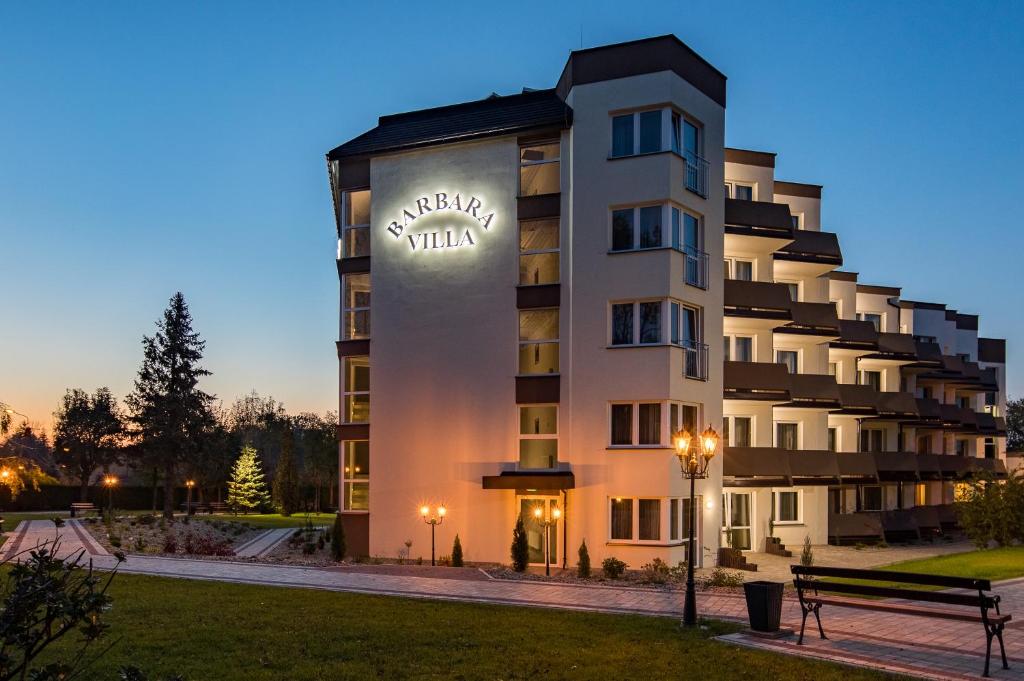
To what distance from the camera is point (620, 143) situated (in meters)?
25.4

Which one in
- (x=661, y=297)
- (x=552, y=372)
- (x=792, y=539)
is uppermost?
(x=661, y=297)

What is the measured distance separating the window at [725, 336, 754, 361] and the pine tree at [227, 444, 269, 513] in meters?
41.3

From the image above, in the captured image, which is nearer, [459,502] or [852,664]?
[852,664]

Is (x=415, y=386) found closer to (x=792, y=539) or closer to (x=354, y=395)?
(x=354, y=395)

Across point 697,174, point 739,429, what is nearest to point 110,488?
point 739,429

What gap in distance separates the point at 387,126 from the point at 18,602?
85.1 feet

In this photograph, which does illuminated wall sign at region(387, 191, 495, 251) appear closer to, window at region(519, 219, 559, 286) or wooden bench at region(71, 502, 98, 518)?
window at region(519, 219, 559, 286)

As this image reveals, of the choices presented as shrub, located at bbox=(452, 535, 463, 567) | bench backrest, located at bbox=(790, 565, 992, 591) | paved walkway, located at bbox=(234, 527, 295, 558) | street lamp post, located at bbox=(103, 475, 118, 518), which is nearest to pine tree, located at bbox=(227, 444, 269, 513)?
street lamp post, located at bbox=(103, 475, 118, 518)

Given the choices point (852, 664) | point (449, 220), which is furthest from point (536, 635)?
point (449, 220)

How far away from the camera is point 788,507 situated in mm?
33000

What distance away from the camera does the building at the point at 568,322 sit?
2472 centimetres

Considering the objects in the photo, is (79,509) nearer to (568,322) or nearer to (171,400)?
(171,400)

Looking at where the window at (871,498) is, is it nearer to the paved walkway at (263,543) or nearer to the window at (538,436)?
the window at (538,436)

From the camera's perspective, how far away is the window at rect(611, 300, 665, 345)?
24.7 meters
